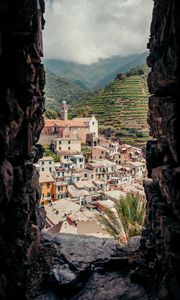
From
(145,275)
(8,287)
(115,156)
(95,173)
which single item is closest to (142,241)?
(145,275)

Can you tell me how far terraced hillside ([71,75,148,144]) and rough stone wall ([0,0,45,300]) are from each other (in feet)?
218

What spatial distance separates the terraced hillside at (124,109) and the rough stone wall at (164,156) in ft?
213

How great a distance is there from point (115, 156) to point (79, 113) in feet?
107

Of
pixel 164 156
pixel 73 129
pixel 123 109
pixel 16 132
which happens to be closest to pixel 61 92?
pixel 123 109

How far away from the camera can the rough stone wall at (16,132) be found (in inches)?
322

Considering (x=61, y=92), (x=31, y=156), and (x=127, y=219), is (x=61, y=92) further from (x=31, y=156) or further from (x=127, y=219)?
(x=31, y=156)

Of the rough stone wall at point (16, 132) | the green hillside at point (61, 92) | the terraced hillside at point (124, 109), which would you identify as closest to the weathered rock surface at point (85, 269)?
the rough stone wall at point (16, 132)

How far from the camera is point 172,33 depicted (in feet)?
30.3

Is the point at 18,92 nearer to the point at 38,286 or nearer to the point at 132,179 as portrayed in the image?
the point at 38,286

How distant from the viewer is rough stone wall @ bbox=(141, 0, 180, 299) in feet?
29.6

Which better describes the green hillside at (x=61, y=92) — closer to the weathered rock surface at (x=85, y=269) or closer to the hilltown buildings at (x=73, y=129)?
the hilltown buildings at (x=73, y=129)

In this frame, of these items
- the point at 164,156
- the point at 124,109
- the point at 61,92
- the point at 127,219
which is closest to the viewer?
the point at 164,156

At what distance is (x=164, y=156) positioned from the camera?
10.7m

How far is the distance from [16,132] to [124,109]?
8517cm
